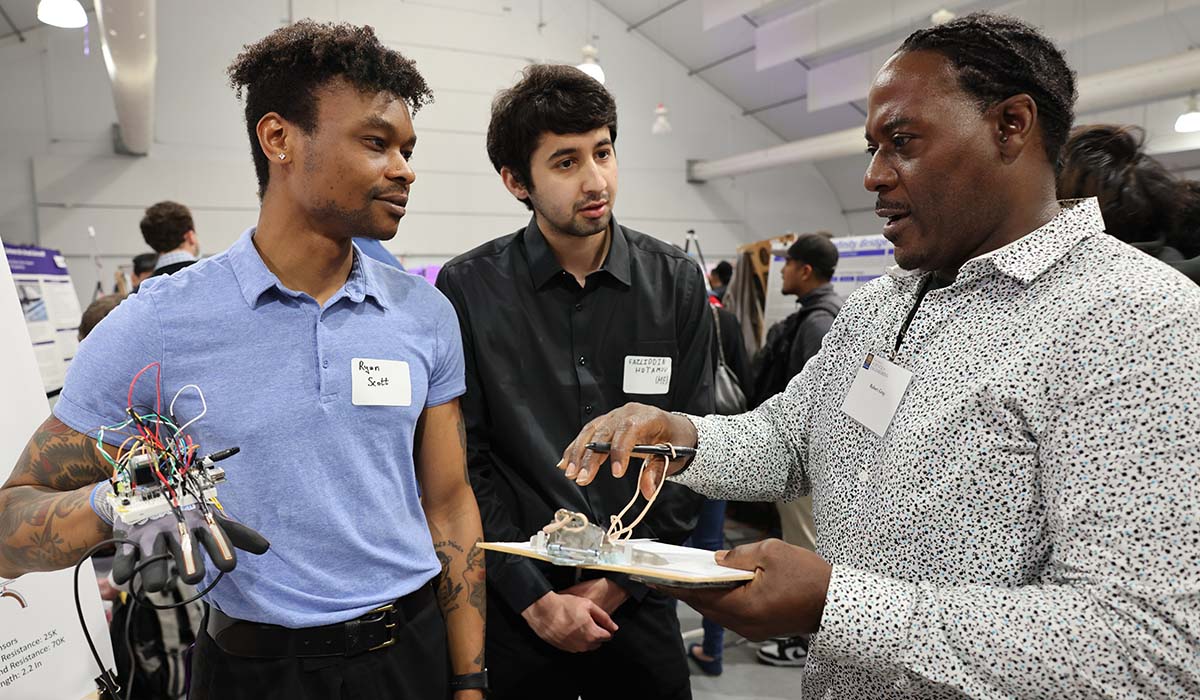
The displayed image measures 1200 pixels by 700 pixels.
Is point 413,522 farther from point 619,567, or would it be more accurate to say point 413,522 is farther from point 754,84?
point 754,84

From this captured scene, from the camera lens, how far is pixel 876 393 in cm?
110

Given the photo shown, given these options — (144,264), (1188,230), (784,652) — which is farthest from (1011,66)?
(144,264)

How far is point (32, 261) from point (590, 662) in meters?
6.47

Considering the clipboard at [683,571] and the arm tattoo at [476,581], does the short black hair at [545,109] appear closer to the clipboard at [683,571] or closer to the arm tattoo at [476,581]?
the arm tattoo at [476,581]

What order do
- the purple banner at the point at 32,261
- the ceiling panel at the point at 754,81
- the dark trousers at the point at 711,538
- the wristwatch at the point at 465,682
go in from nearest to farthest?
the wristwatch at the point at 465,682
the dark trousers at the point at 711,538
the purple banner at the point at 32,261
the ceiling panel at the point at 754,81

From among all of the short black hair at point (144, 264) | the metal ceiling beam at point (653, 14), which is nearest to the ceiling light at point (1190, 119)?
the metal ceiling beam at point (653, 14)

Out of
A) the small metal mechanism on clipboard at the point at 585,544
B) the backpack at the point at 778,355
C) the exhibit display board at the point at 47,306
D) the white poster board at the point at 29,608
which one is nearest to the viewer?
the small metal mechanism on clipboard at the point at 585,544

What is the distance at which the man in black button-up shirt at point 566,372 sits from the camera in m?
1.70

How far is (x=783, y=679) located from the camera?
3.45 meters

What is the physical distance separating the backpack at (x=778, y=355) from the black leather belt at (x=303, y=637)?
265 centimetres

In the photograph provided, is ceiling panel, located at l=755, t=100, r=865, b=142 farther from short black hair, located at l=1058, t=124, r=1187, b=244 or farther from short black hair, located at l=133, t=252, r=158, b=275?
short black hair, located at l=1058, t=124, r=1187, b=244

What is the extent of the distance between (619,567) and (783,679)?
9.40ft

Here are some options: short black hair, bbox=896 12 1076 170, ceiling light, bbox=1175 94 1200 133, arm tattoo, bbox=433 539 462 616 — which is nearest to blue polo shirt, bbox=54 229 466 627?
arm tattoo, bbox=433 539 462 616

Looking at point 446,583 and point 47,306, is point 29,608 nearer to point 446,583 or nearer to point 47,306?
point 446,583
